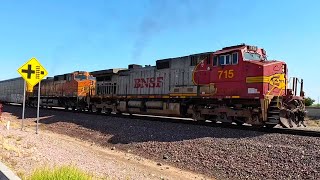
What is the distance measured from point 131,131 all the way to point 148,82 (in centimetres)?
520

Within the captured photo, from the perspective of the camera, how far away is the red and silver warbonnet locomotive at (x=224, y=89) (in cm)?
1367

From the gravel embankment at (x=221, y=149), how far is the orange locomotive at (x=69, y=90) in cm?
1148

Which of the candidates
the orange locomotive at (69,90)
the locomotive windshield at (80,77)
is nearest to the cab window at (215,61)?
the orange locomotive at (69,90)

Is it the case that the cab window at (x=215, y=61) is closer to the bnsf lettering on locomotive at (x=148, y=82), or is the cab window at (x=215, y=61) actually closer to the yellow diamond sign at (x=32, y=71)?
the bnsf lettering on locomotive at (x=148, y=82)

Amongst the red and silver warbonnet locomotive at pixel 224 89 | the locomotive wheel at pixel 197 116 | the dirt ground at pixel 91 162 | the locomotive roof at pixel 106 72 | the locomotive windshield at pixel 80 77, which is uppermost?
the locomotive roof at pixel 106 72

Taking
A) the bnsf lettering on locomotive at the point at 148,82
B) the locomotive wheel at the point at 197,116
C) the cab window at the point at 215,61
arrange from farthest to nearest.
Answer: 1. the bnsf lettering on locomotive at the point at 148,82
2. the locomotive wheel at the point at 197,116
3. the cab window at the point at 215,61

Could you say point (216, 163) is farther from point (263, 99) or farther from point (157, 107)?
point (157, 107)

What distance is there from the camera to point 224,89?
15242mm

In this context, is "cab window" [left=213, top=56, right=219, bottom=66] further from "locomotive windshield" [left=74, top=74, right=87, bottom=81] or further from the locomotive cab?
"locomotive windshield" [left=74, top=74, right=87, bottom=81]

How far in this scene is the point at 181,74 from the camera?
18.2m

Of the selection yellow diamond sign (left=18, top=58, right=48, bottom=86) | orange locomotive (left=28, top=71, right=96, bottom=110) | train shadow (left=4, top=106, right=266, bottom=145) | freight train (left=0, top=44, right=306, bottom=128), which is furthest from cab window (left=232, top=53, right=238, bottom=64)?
orange locomotive (left=28, top=71, right=96, bottom=110)

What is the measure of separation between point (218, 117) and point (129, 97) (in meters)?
8.07

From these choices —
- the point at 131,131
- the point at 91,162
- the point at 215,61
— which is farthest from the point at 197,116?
the point at 91,162

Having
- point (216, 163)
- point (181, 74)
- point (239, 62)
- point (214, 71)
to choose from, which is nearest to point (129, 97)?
point (181, 74)
